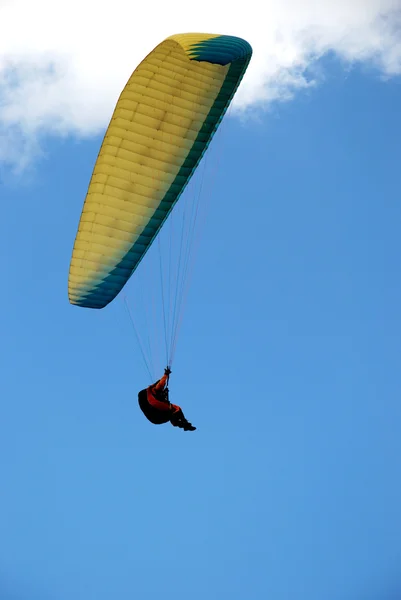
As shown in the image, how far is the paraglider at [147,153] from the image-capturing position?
25.1m

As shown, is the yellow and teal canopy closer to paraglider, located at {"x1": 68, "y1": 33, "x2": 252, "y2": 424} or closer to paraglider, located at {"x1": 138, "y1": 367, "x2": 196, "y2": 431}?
paraglider, located at {"x1": 68, "y1": 33, "x2": 252, "y2": 424}

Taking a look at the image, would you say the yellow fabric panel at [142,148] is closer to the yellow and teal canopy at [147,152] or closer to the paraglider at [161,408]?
the yellow and teal canopy at [147,152]

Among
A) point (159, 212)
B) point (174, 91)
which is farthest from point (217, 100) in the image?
point (159, 212)

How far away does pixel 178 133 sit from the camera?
25.6 meters

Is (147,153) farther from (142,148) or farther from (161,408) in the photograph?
(161,408)

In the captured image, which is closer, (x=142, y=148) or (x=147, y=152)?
(x=142, y=148)

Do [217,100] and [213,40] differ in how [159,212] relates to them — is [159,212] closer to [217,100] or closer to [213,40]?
[217,100]

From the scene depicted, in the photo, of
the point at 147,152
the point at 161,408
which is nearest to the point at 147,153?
the point at 147,152

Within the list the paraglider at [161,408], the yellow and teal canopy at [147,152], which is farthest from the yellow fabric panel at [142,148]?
the paraglider at [161,408]

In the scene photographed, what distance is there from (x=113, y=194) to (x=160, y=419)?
582 centimetres

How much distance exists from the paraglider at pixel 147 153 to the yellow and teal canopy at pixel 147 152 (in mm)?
25

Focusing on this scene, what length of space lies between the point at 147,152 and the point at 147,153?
0.09ft

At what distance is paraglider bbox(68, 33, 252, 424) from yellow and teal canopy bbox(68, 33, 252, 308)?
3 centimetres

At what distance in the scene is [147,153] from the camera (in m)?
25.5
